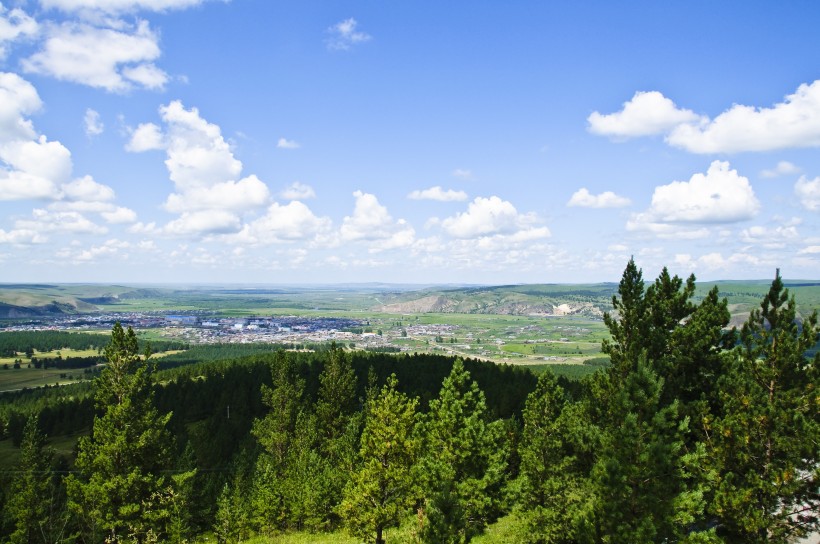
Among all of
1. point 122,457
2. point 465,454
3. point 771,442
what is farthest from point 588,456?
point 122,457

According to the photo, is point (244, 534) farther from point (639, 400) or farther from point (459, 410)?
point (639, 400)

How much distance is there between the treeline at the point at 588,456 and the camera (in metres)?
21.1

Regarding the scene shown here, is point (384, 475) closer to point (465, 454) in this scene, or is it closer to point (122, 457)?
point (465, 454)

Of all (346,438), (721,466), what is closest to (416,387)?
(346,438)

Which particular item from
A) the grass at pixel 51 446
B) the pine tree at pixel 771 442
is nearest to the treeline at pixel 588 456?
the pine tree at pixel 771 442

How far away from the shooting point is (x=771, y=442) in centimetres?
2322

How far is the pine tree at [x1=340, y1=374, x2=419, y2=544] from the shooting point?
34719mm

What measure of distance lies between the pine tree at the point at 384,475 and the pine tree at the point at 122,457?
13492 mm

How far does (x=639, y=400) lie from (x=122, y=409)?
31.8 meters

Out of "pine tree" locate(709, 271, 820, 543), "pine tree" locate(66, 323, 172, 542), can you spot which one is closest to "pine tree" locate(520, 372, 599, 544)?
"pine tree" locate(709, 271, 820, 543)

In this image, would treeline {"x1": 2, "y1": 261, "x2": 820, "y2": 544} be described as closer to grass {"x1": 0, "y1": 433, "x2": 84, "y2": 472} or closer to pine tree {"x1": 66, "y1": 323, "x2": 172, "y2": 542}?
pine tree {"x1": 66, "y1": 323, "x2": 172, "y2": 542}

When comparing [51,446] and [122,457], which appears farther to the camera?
[51,446]

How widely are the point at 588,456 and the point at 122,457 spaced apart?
3067 cm

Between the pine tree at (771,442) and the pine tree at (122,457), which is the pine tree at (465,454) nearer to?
the pine tree at (771,442)
